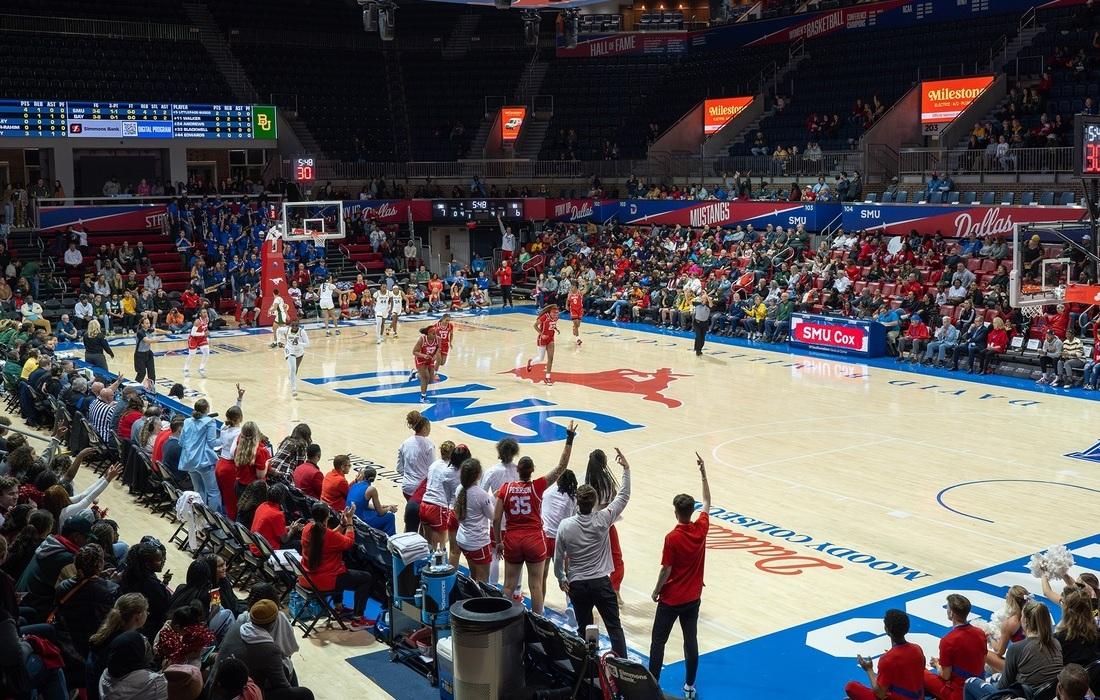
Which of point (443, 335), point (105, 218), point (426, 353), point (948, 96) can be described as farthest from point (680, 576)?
point (105, 218)

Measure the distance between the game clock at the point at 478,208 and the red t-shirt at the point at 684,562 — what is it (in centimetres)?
3256

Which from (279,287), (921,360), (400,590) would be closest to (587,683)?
(400,590)

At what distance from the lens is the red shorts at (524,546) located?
31.3ft

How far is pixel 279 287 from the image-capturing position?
3169 cm

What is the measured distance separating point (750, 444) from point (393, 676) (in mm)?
9505

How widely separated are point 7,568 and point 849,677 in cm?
655

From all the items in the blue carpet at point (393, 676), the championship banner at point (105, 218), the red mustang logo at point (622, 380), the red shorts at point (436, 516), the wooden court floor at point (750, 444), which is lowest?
the blue carpet at point (393, 676)

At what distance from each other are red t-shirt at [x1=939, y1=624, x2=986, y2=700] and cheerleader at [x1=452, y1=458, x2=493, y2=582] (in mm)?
3931

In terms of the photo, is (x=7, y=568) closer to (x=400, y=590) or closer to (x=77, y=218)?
(x=400, y=590)

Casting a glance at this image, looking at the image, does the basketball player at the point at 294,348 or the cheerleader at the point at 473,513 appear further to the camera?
the basketball player at the point at 294,348

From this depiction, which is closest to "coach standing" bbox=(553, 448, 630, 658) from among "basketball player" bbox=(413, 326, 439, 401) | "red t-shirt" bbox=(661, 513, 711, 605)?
"red t-shirt" bbox=(661, 513, 711, 605)

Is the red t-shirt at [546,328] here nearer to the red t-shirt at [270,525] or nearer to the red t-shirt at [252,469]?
the red t-shirt at [252,469]

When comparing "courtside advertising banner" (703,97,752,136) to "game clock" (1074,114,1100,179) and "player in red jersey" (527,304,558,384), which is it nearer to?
"player in red jersey" (527,304,558,384)

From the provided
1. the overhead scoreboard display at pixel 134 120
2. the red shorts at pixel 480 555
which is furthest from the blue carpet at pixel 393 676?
the overhead scoreboard display at pixel 134 120
